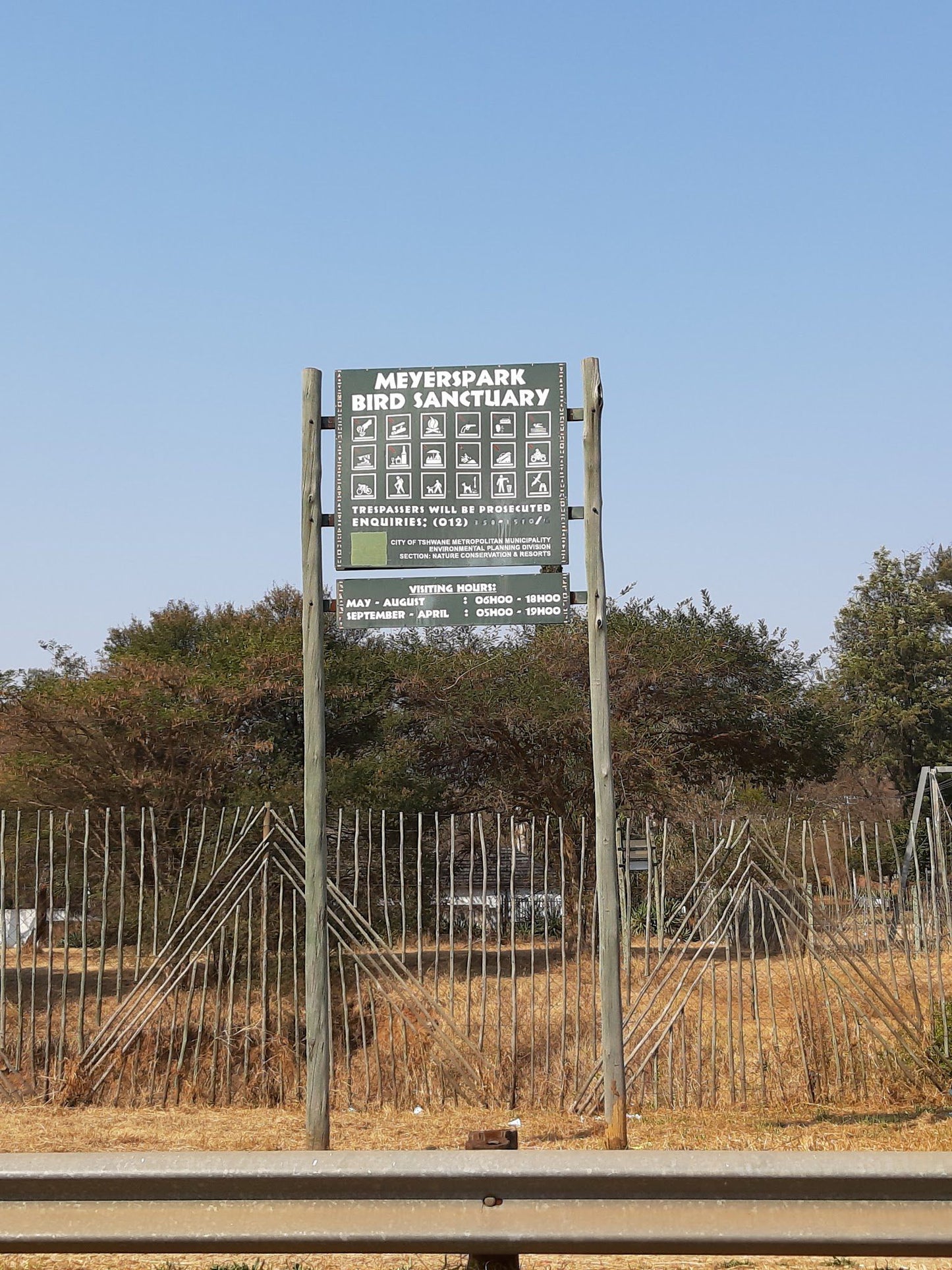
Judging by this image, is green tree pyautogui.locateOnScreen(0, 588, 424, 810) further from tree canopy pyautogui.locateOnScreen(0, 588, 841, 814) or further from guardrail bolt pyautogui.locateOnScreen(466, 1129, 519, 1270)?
guardrail bolt pyautogui.locateOnScreen(466, 1129, 519, 1270)

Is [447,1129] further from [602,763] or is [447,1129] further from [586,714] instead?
[586,714]

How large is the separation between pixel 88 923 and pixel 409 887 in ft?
13.2

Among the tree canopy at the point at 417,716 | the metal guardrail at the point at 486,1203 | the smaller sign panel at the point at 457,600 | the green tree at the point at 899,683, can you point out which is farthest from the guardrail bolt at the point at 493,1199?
the green tree at the point at 899,683

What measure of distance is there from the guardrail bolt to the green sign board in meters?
3.83

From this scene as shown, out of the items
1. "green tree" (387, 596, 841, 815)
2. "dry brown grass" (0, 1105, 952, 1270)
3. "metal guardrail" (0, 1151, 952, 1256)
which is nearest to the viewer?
"metal guardrail" (0, 1151, 952, 1256)

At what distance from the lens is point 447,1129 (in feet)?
26.6

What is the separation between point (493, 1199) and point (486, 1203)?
2 centimetres

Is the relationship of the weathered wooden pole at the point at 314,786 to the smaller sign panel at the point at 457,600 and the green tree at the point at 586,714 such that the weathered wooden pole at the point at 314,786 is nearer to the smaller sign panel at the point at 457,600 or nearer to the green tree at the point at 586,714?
the smaller sign panel at the point at 457,600

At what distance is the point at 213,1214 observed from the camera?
11.6ft

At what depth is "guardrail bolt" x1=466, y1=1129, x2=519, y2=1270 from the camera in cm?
354

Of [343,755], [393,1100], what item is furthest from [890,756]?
[393,1100]

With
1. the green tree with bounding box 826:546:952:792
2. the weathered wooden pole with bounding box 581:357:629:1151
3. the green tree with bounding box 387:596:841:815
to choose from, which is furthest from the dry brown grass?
the green tree with bounding box 826:546:952:792

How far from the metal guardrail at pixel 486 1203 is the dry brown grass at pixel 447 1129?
3.27 m

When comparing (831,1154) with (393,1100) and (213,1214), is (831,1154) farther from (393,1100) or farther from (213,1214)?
(393,1100)
